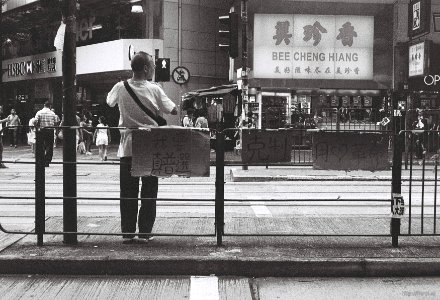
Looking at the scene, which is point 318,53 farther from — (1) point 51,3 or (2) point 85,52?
(1) point 51,3

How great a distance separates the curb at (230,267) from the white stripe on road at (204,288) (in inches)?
4.8

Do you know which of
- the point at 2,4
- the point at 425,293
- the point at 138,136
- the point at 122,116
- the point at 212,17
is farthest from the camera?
the point at 2,4

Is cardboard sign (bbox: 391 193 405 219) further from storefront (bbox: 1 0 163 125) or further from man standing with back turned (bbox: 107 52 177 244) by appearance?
storefront (bbox: 1 0 163 125)

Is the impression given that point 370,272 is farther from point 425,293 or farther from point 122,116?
point 122,116

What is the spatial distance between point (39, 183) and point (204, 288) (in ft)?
6.66

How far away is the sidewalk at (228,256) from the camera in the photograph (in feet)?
17.9

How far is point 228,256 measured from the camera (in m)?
5.57

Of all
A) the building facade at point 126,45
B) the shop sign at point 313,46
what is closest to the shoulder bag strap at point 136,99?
the building facade at point 126,45

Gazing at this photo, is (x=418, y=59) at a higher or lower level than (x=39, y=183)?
higher

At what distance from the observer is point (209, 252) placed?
573cm

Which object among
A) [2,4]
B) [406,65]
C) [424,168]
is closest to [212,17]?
[406,65]

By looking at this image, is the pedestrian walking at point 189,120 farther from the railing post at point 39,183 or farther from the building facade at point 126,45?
the railing post at point 39,183

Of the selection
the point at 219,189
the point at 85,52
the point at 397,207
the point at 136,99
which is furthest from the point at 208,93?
the point at 397,207

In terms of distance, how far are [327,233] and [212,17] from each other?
85.2 feet
